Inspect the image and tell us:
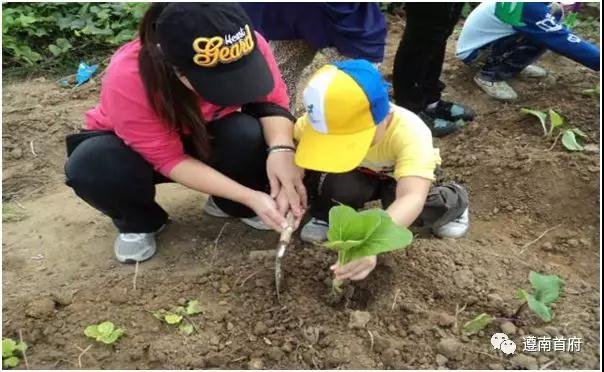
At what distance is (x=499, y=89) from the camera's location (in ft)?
9.94

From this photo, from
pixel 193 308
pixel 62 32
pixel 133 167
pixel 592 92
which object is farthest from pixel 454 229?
pixel 62 32

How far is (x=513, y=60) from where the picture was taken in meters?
3.06

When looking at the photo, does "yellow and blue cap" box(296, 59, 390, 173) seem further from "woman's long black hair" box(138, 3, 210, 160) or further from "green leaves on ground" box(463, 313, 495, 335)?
"green leaves on ground" box(463, 313, 495, 335)

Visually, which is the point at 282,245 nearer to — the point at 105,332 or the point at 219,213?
the point at 105,332

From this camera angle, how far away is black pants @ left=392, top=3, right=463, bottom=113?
97.4 inches

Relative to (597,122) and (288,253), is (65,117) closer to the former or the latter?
(288,253)

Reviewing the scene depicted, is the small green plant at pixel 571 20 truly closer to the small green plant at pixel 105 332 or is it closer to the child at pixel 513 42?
the child at pixel 513 42

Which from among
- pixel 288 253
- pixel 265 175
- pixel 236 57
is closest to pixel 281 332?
pixel 288 253

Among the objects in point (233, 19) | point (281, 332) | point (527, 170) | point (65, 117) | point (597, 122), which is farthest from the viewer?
point (65, 117)

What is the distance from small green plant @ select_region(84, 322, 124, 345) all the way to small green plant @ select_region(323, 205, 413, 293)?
24.9 inches

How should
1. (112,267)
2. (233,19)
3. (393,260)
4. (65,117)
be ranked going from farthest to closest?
(65,117) → (112,267) → (393,260) → (233,19)

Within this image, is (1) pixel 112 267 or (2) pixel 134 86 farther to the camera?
(1) pixel 112 267

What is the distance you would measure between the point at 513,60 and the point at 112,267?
2.03 meters

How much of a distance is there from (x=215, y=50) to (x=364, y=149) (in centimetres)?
45
